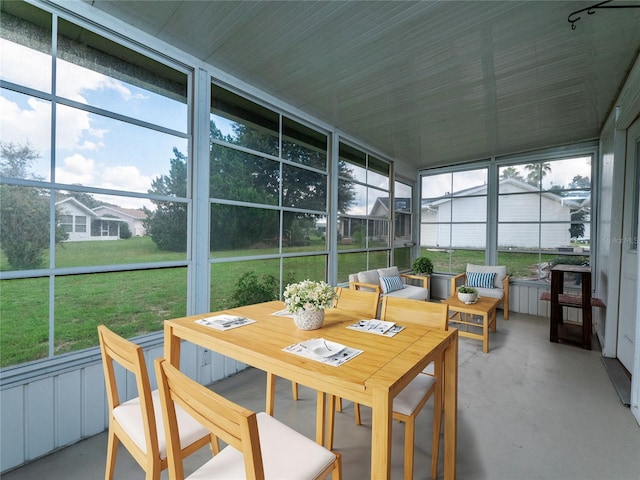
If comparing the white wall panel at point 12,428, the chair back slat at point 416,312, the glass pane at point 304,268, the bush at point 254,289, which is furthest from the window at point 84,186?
the chair back slat at point 416,312

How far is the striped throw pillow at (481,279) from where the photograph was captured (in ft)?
16.2

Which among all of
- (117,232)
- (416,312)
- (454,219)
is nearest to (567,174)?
(454,219)

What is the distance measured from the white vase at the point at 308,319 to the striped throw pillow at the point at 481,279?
417 cm

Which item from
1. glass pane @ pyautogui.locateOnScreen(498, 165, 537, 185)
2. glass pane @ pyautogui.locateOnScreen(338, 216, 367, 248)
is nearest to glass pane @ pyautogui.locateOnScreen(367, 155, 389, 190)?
glass pane @ pyautogui.locateOnScreen(338, 216, 367, 248)

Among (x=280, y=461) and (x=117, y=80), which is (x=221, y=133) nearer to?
(x=117, y=80)

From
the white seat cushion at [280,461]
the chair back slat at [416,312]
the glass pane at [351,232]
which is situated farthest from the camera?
the glass pane at [351,232]

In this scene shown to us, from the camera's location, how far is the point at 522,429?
6.79 ft

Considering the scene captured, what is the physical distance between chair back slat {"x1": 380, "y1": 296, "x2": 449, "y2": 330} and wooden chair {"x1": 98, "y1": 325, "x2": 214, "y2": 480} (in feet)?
4.19

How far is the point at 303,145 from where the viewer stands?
3756 millimetres

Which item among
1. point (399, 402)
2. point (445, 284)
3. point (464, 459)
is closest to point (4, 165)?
point (399, 402)

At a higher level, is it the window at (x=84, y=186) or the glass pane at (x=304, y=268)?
the window at (x=84, y=186)

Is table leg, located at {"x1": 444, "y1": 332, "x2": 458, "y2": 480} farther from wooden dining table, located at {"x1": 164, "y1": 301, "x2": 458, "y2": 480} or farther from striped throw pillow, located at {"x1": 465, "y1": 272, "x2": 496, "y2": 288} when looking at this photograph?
striped throw pillow, located at {"x1": 465, "y1": 272, "x2": 496, "y2": 288}

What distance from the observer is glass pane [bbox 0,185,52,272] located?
1.71 metres

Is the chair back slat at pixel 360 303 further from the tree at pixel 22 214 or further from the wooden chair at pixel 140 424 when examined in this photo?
the tree at pixel 22 214
